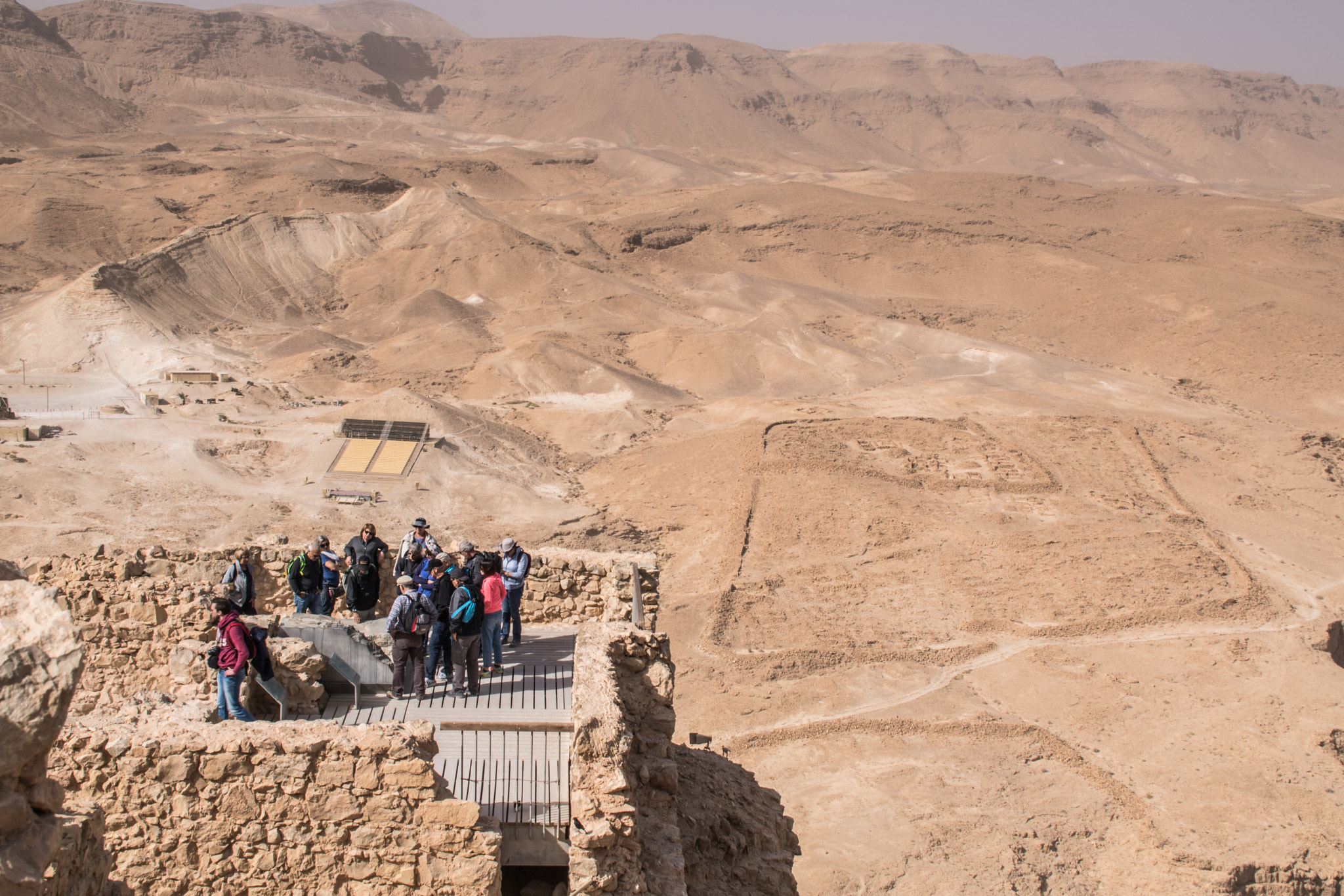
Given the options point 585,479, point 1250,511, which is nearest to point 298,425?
point 585,479

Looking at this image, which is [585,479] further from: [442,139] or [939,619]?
[442,139]

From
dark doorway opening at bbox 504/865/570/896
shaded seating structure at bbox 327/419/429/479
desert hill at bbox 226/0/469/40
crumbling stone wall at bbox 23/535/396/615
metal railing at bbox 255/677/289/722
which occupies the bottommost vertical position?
dark doorway opening at bbox 504/865/570/896

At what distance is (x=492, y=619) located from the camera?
6906 mm

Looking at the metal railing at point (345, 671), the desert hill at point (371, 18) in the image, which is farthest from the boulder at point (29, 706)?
the desert hill at point (371, 18)

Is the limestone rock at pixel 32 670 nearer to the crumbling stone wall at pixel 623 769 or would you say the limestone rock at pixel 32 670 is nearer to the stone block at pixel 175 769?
the stone block at pixel 175 769

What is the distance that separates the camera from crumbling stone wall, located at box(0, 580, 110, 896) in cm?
266

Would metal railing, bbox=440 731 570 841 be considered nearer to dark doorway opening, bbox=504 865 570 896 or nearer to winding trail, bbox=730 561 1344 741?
dark doorway opening, bbox=504 865 570 896

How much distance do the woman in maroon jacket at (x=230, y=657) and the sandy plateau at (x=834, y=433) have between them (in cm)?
616

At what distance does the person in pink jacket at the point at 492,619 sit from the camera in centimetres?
689

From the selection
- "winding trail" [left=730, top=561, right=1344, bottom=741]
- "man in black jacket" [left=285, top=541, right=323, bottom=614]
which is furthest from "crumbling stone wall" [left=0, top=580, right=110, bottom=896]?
"winding trail" [left=730, top=561, right=1344, bottom=741]

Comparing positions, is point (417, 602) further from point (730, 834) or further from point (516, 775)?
point (730, 834)

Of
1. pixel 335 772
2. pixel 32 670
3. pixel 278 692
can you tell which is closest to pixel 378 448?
pixel 278 692

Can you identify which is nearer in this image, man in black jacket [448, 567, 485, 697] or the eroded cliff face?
the eroded cliff face

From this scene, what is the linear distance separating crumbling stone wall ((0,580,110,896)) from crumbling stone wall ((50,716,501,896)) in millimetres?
1569
